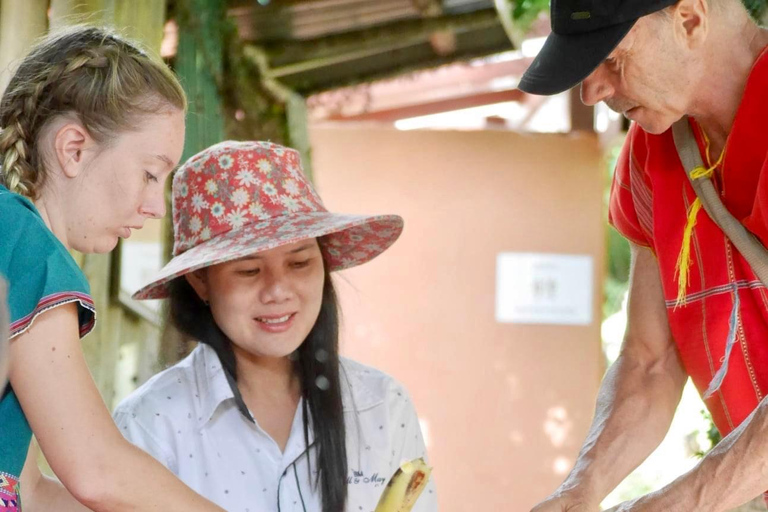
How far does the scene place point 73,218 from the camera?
168 centimetres

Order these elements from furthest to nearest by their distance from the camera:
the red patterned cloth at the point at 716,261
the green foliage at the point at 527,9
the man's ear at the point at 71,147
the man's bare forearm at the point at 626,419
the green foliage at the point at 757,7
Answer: the green foliage at the point at 527,9, the green foliage at the point at 757,7, the man's bare forearm at the point at 626,419, the red patterned cloth at the point at 716,261, the man's ear at the point at 71,147

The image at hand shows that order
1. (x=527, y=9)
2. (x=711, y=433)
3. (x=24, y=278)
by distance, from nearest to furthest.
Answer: (x=24, y=278) → (x=711, y=433) → (x=527, y=9)

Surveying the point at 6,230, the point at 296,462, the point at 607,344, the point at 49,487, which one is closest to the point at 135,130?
the point at 6,230

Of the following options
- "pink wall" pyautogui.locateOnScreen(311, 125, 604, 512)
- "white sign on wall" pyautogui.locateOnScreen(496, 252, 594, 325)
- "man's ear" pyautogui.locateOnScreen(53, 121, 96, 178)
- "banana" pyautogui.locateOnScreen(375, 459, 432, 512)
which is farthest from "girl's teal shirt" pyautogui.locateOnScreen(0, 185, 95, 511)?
"white sign on wall" pyautogui.locateOnScreen(496, 252, 594, 325)

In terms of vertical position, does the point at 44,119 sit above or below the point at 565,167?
below

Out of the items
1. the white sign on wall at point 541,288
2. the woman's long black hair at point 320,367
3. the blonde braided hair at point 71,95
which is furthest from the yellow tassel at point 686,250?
the white sign on wall at point 541,288

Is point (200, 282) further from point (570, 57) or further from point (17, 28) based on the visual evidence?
point (570, 57)

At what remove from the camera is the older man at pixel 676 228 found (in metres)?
1.83

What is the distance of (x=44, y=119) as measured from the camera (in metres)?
1.70

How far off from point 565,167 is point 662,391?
4.17m

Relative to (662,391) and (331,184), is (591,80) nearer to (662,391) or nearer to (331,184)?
(662,391)

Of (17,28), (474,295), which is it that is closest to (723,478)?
(17,28)

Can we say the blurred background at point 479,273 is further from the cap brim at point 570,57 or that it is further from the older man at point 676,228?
the cap brim at point 570,57

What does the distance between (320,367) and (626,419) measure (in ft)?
2.49
